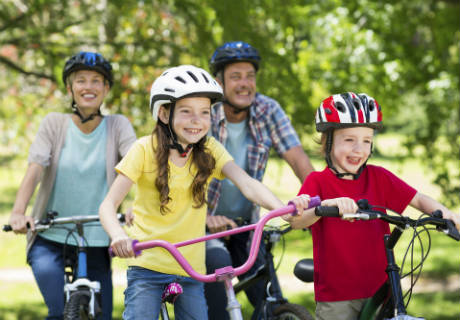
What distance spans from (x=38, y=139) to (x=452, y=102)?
6366mm

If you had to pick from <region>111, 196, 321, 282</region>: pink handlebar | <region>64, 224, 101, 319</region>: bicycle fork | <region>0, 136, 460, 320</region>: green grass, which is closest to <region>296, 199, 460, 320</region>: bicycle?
<region>111, 196, 321, 282</region>: pink handlebar

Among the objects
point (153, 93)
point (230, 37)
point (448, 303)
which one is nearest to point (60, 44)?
point (230, 37)

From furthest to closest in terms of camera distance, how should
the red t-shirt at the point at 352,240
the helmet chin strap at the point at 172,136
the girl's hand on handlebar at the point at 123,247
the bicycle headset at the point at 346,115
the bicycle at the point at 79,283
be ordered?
1. the bicycle at the point at 79,283
2. the helmet chin strap at the point at 172,136
3. the bicycle headset at the point at 346,115
4. the red t-shirt at the point at 352,240
5. the girl's hand on handlebar at the point at 123,247

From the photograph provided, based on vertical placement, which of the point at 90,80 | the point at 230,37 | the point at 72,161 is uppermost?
the point at 230,37

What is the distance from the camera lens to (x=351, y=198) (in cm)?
356

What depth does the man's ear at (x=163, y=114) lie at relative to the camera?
3877 millimetres

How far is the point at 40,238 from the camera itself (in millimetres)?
4660

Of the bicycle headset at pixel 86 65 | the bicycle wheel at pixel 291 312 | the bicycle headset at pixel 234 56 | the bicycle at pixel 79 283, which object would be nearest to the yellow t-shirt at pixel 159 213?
the bicycle wheel at pixel 291 312

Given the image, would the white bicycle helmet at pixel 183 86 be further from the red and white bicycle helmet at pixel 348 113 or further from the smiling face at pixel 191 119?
the red and white bicycle helmet at pixel 348 113

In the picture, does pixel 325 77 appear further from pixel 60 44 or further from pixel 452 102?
pixel 60 44

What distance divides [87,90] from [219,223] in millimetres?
1405

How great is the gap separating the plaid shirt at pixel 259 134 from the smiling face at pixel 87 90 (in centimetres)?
85

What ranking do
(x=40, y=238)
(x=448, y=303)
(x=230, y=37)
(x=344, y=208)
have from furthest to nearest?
(x=448, y=303) < (x=230, y=37) < (x=40, y=238) < (x=344, y=208)

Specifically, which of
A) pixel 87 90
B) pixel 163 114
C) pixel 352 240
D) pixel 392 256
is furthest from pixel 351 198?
pixel 87 90
